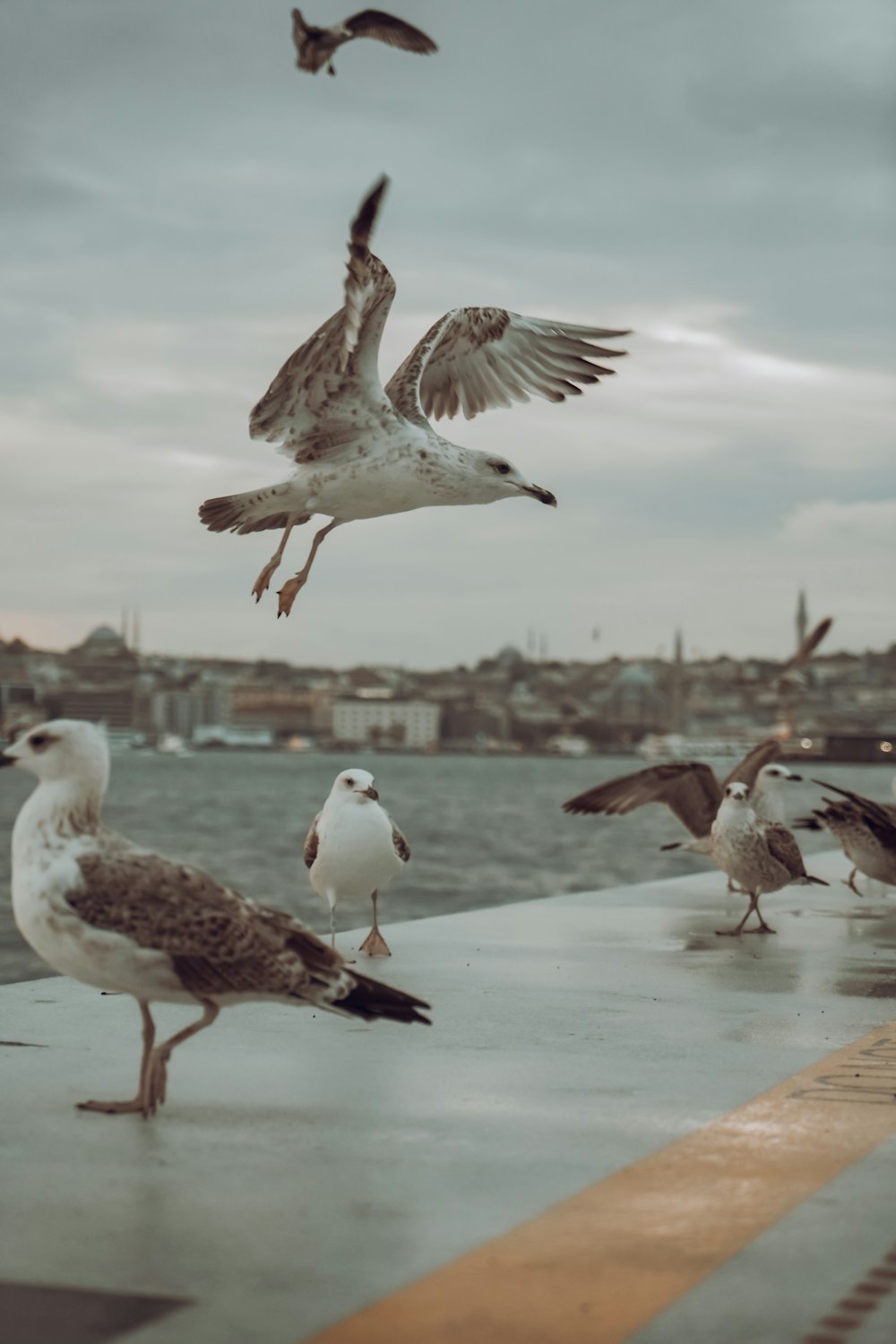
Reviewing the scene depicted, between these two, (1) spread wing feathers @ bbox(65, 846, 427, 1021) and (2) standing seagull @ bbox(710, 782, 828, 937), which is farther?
(2) standing seagull @ bbox(710, 782, 828, 937)

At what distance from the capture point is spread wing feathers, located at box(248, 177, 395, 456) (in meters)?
4.58

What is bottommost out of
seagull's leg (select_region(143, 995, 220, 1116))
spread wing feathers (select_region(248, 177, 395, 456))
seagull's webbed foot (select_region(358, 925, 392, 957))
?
seagull's webbed foot (select_region(358, 925, 392, 957))

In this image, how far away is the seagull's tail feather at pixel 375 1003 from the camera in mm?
3959

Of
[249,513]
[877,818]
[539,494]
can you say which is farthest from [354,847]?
[877,818]

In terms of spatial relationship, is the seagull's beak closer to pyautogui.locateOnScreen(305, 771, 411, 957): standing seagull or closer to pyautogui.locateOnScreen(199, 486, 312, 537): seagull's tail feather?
pyautogui.locateOnScreen(199, 486, 312, 537): seagull's tail feather

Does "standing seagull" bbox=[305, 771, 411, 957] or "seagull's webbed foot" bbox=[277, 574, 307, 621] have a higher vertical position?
"seagull's webbed foot" bbox=[277, 574, 307, 621]

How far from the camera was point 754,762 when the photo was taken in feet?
32.4

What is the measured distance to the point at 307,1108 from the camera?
4164mm

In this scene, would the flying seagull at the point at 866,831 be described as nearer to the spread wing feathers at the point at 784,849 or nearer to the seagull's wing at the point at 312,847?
the spread wing feathers at the point at 784,849

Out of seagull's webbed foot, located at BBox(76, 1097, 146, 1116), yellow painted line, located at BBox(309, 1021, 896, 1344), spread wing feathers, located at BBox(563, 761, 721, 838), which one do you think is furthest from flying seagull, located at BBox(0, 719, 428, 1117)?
spread wing feathers, located at BBox(563, 761, 721, 838)

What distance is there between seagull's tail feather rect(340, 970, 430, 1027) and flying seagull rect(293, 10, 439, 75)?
2082 millimetres

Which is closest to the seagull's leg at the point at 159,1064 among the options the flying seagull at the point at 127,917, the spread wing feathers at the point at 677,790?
the flying seagull at the point at 127,917

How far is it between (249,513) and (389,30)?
5.27 ft

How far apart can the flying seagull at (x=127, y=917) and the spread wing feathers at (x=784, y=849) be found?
437cm
